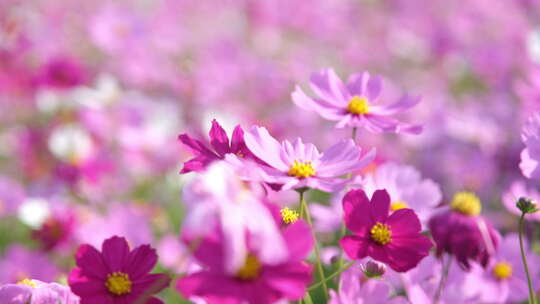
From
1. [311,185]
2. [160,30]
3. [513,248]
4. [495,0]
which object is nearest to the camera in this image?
[311,185]

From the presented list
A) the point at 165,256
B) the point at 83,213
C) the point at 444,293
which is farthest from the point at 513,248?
the point at 83,213

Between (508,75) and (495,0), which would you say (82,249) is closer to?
(508,75)

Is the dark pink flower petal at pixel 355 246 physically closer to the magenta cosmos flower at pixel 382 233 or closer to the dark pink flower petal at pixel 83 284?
the magenta cosmos flower at pixel 382 233

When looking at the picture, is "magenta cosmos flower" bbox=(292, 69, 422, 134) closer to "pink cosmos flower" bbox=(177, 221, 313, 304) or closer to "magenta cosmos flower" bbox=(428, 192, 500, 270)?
"magenta cosmos flower" bbox=(428, 192, 500, 270)

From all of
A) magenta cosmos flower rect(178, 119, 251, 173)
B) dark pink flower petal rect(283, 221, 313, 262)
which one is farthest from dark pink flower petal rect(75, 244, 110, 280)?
dark pink flower petal rect(283, 221, 313, 262)

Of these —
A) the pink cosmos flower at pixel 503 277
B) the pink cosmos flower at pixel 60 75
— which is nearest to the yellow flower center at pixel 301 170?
the pink cosmos flower at pixel 503 277

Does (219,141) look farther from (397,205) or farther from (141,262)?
(397,205)

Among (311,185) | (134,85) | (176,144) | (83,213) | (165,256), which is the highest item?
(134,85)
